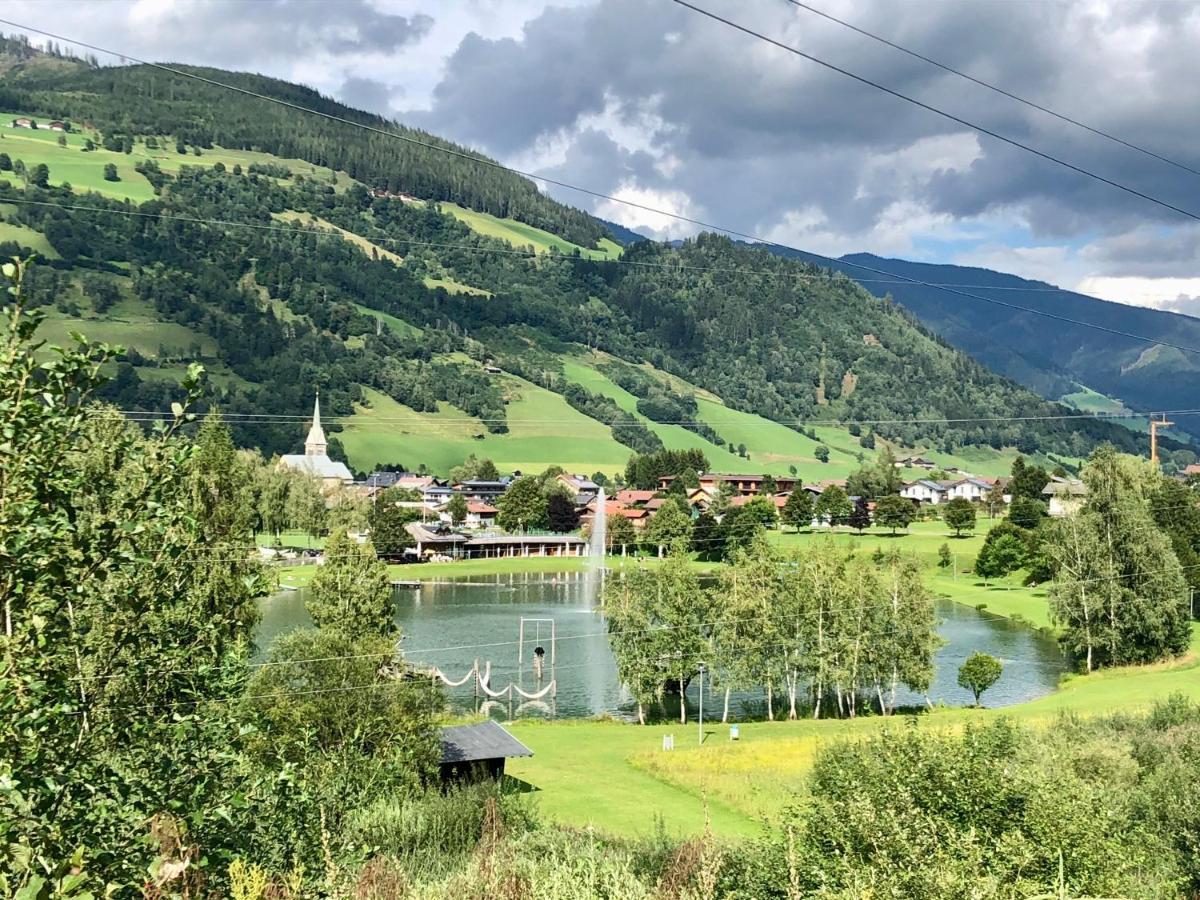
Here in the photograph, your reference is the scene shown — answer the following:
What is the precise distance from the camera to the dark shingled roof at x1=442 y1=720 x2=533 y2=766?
2802 centimetres

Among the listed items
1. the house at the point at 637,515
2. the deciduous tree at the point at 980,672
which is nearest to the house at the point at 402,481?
the house at the point at 637,515

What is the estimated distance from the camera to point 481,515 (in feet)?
451

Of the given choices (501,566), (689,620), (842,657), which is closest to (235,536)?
(689,620)

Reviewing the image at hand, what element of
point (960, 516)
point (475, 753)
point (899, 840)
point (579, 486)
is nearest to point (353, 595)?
point (475, 753)

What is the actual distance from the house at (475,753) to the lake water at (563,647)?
14013 millimetres

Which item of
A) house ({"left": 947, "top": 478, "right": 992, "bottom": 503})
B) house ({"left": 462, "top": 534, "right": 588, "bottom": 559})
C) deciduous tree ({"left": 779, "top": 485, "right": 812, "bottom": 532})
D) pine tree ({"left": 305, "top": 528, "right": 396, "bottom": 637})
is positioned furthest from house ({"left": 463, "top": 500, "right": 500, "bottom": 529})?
pine tree ({"left": 305, "top": 528, "right": 396, "bottom": 637})

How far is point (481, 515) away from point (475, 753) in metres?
110

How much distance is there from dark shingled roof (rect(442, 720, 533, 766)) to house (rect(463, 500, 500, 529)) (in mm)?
102251

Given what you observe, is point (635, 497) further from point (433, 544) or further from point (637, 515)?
point (433, 544)

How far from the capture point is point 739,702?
168 feet

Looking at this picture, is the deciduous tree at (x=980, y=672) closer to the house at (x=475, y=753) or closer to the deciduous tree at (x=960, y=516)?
the house at (x=475, y=753)

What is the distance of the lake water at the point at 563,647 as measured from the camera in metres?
47.5

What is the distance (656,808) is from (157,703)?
22036mm

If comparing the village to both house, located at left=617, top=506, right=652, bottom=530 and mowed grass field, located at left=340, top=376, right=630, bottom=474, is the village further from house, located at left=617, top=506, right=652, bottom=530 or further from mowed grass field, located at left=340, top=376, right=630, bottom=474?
mowed grass field, located at left=340, top=376, right=630, bottom=474
